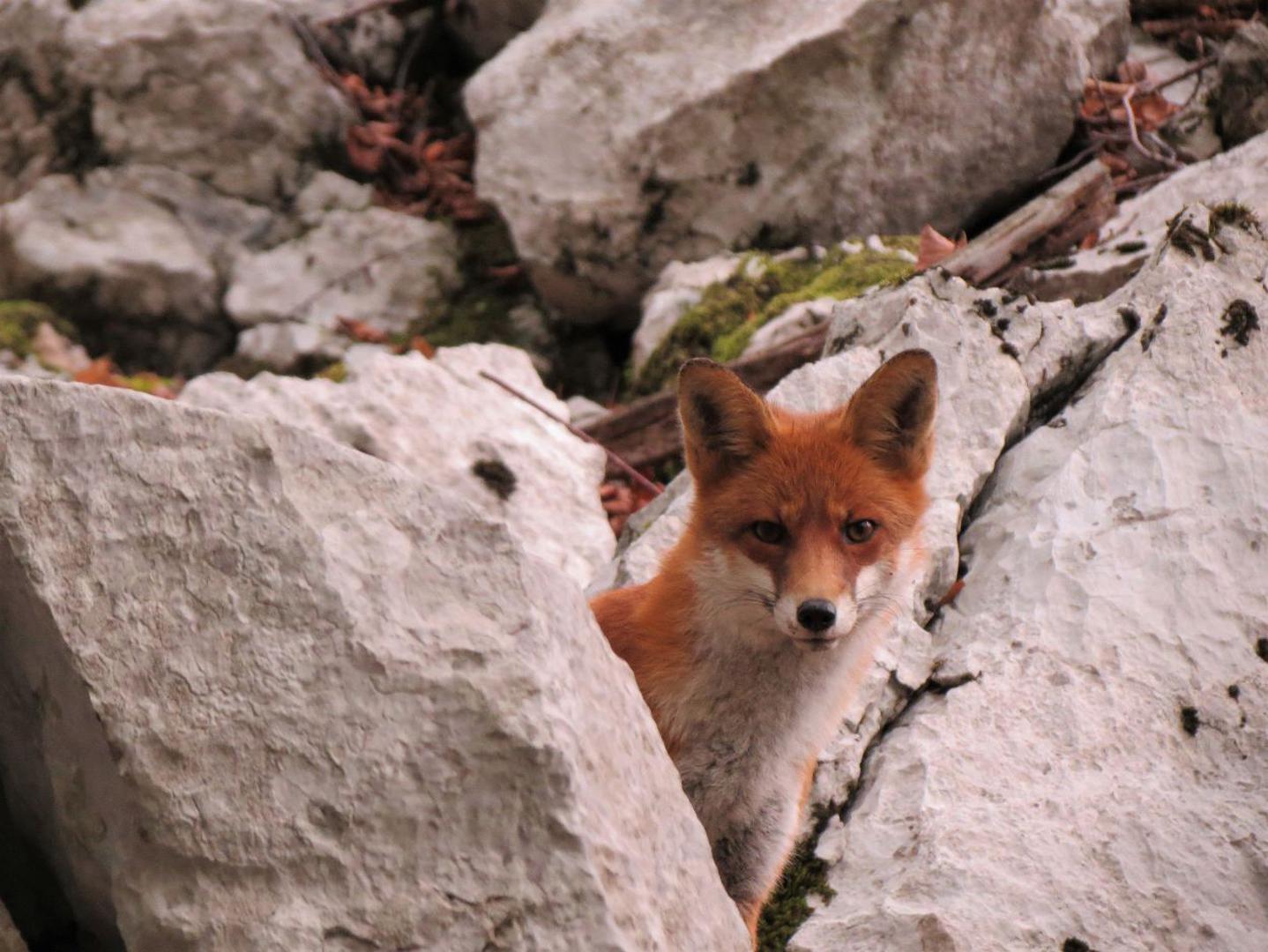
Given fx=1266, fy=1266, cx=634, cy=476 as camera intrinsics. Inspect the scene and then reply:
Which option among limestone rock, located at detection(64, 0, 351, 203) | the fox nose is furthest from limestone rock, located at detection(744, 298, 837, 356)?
limestone rock, located at detection(64, 0, 351, 203)

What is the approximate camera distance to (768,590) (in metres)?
3.73

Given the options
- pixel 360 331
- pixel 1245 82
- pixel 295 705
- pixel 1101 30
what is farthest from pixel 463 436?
pixel 1101 30

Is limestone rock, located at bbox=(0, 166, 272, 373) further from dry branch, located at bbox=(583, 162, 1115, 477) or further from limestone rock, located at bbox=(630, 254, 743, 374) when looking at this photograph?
dry branch, located at bbox=(583, 162, 1115, 477)

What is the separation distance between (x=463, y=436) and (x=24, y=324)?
406 centimetres

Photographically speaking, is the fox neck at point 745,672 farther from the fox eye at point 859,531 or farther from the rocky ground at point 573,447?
the rocky ground at point 573,447

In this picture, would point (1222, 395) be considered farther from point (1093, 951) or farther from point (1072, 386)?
point (1093, 951)

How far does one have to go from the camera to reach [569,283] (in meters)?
8.35

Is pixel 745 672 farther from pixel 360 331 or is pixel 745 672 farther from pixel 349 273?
pixel 349 273

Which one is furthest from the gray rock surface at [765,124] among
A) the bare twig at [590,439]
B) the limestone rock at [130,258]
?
the limestone rock at [130,258]

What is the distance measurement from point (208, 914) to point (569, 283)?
6267 millimetres

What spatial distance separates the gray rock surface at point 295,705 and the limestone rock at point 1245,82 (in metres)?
6.71

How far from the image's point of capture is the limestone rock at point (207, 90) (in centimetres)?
909

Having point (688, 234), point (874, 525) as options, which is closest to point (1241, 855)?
point (874, 525)

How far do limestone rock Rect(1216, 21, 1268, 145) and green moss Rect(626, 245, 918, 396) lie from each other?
88.4 inches
